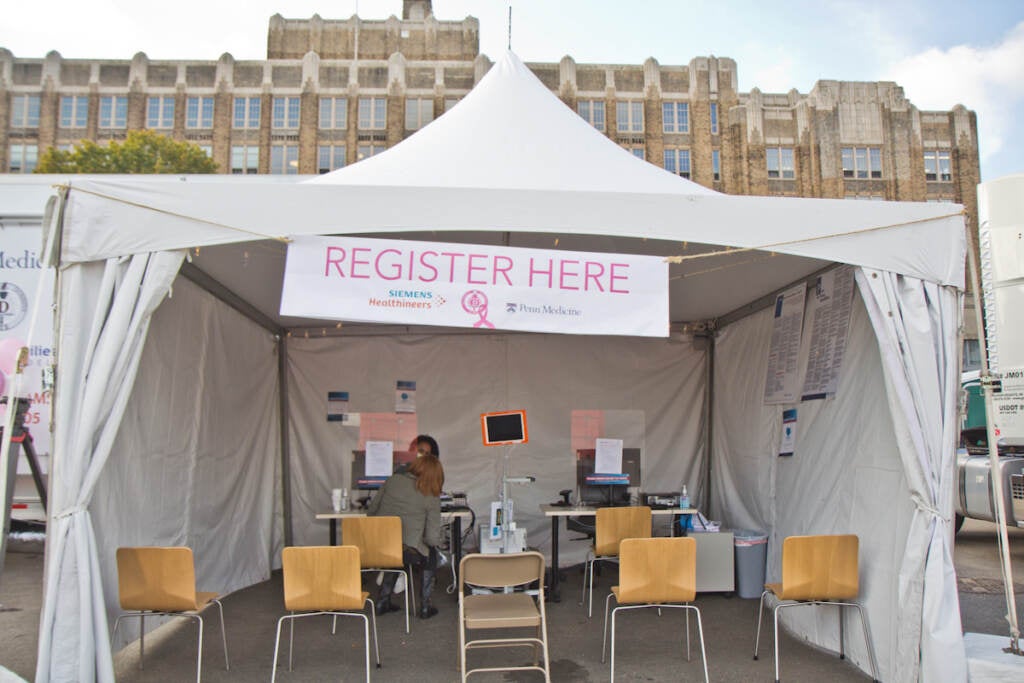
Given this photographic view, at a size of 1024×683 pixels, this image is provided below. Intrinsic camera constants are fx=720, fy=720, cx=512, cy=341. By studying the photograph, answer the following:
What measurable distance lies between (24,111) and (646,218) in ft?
108

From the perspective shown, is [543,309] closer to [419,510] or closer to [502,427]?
[419,510]

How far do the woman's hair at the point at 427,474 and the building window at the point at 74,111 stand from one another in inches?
1174

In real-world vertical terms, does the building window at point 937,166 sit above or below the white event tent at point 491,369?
above

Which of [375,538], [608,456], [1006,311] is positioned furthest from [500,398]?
[1006,311]

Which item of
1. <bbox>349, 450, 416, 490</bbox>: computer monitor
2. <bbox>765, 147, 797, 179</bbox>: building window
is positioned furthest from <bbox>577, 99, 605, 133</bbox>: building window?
<bbox>349, 450, 416, 490</bbox>: computer monitor

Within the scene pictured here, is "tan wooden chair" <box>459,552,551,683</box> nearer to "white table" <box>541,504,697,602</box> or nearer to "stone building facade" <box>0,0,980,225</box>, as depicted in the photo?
"white table" <box>541,504,697,602</box>

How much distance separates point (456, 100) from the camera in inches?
1134

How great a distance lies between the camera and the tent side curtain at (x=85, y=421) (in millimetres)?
3105

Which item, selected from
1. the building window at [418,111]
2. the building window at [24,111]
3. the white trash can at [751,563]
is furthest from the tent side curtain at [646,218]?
the building window at [24,111]

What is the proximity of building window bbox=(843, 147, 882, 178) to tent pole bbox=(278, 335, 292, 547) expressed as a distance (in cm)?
2743

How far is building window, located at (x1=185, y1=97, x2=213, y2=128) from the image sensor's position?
93.8 ft

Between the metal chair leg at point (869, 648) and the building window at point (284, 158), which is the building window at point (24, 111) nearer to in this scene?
the building window at point (284, 158)

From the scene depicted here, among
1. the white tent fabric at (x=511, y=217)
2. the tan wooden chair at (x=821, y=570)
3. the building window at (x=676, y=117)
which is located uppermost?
the building window at (x=676, y=117)

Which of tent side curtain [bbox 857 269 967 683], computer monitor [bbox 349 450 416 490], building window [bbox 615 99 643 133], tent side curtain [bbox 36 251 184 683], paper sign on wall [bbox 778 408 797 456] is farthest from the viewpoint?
building window [bbox 615 99 643 133]
